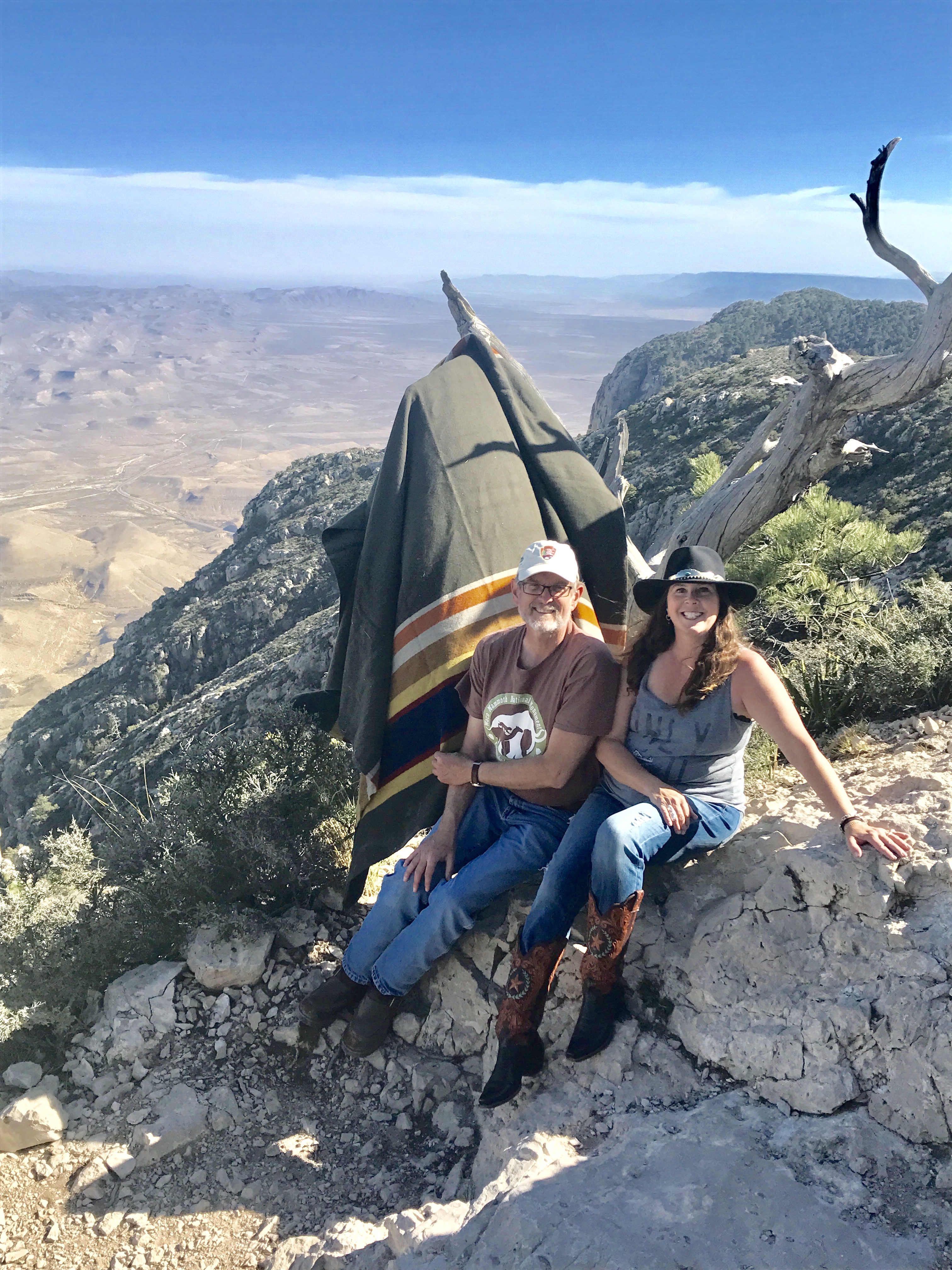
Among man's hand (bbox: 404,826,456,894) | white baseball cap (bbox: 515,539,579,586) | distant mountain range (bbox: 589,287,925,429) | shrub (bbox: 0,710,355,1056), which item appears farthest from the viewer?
distant mountain range (bbox: 589,287,925,429)

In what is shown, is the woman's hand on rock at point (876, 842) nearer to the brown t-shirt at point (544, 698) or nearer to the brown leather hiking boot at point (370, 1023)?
the brown t-shirt at point (544, 698)

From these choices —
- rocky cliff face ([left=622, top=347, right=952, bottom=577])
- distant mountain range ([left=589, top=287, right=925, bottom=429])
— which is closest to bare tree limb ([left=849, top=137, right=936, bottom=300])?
rocky cliff face ([left=622, top=347, right=952, bottom=577])

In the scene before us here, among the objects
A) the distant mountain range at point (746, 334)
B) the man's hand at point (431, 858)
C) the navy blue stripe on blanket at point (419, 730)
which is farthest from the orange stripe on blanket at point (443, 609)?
the distant mountain range at point (746, 334)

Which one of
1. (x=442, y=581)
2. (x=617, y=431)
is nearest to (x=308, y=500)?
(x=617, y=431)

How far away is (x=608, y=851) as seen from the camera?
2.94 meters

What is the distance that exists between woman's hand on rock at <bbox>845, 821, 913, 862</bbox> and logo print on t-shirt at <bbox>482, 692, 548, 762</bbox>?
1158mm

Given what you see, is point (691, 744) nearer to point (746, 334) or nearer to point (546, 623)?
point (546, 623)

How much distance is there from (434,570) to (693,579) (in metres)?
1.46

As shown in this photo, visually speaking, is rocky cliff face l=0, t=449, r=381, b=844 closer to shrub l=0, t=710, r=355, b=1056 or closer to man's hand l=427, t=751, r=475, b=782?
shrub l=0, t=710, r=355, b=1056

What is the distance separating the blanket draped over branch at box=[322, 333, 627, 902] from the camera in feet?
13.2

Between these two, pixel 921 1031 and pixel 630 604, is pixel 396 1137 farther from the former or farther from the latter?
pixel 630 604

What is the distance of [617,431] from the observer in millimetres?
6660

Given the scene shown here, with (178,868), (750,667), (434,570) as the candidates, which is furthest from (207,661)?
(750,667)

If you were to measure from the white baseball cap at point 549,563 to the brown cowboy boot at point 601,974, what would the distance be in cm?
122
